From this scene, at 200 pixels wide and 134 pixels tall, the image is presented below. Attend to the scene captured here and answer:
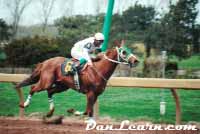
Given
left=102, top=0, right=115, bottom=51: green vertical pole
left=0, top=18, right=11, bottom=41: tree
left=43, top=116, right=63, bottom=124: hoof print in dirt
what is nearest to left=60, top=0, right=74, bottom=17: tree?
left=102, top=0, right=115, bottom=51: green vertical pole

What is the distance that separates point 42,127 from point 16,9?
2.64m

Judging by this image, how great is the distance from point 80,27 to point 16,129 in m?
2.27

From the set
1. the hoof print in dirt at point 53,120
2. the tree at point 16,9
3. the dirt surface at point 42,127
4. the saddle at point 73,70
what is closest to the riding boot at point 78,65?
the saddle at point 73,70

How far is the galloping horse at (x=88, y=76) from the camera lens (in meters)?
6.20

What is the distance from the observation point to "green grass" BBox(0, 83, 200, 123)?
7.28 m

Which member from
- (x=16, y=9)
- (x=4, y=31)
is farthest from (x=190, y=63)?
(x=4, y=31)

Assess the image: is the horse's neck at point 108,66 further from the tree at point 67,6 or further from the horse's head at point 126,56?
the tree at point 67,6

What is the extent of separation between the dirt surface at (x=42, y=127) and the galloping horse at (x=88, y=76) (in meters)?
0.34

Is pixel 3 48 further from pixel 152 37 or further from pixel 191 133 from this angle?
pixel 191 133

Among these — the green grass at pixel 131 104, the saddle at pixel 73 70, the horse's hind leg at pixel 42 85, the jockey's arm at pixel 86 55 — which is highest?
the jockey's arm at pixel 86 55

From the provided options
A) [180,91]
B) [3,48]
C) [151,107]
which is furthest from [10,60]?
[180,91]

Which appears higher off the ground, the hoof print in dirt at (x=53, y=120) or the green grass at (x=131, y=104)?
the green grass at (x=131, y=104)

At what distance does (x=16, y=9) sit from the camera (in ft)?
26.8

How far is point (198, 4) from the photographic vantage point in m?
7.54
